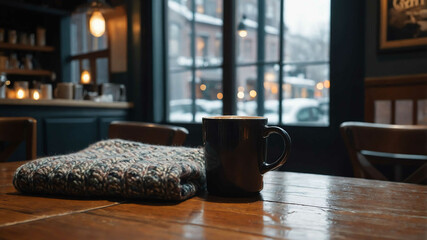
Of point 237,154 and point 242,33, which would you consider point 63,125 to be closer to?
point 242,33

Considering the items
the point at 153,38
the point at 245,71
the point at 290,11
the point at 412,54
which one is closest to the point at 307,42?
the point at 290,11

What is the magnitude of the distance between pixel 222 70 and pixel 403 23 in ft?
5.14

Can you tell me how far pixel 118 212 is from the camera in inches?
19.4

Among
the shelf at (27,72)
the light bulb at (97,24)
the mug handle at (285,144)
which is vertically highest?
the light bulb at (97,24)

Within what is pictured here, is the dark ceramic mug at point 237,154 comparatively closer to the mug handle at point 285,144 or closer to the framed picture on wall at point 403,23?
the mug handle at point 285,144

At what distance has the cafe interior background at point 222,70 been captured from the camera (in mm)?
2711

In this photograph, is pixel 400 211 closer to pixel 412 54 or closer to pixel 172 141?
pixel 172 141

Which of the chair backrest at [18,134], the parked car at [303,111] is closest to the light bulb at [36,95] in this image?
the parked car at [303,111]

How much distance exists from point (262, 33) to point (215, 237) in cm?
355

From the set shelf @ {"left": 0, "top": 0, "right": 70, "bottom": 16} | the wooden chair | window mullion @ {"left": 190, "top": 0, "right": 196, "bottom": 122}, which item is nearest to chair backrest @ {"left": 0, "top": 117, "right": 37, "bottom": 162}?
the wooden chair

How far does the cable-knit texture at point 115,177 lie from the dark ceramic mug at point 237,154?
0.14ft

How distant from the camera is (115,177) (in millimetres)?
554

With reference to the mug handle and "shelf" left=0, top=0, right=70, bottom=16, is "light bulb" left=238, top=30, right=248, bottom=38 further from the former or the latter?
the mug handle

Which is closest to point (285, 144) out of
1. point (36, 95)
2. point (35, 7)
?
point (36, 95)
